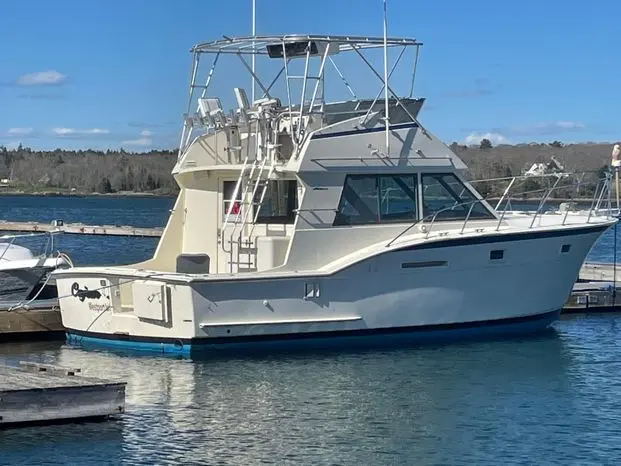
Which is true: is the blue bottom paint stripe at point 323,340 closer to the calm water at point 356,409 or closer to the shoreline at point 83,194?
the calm water at point 356,409

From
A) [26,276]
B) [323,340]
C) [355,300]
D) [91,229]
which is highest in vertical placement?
[91,229]

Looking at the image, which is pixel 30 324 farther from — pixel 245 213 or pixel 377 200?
pixel 377 200

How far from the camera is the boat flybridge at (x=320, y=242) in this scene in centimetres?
2022

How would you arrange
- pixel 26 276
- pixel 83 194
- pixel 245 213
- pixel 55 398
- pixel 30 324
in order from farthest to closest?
pixel 83 194 → pixel 26 276 → pixel 30 324 → pixel 245 213 → pixel 55 398

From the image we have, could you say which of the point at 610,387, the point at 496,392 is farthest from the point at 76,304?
the point at 610,387

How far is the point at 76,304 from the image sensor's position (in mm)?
21438

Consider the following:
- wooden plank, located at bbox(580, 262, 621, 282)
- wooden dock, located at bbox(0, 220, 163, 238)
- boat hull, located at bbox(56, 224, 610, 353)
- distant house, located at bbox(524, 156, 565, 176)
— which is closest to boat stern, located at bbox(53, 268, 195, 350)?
boat hull, located at bbox(56, 224, 610, 353)

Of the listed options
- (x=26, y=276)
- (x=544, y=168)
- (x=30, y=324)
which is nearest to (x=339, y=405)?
(x=30, y=324)

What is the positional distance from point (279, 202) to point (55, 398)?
727 cm

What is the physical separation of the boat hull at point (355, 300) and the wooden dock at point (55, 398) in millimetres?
4362

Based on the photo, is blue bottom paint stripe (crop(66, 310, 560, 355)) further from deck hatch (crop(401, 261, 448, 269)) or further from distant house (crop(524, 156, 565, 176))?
distant house (crop(524, 156, 565, 176))

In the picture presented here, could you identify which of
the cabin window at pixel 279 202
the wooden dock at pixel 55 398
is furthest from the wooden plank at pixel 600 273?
the wooden dock at pixel 55 398

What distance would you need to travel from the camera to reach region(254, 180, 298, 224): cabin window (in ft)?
69.5

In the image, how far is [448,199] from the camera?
22.0 metres
